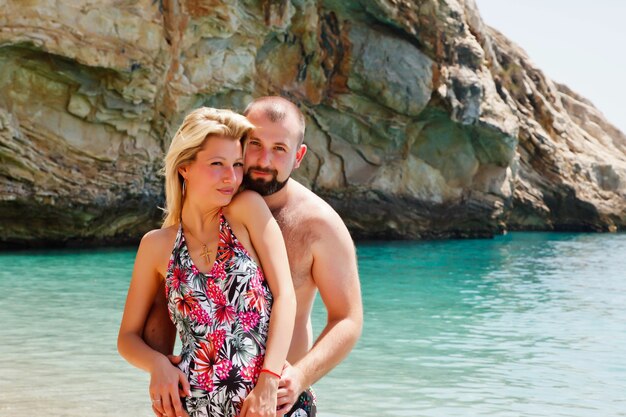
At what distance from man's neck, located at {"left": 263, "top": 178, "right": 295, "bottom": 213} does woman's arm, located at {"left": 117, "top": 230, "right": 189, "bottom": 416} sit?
0.37m

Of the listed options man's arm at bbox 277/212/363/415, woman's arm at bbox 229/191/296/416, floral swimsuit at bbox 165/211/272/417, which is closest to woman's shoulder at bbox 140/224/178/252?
floral swimsuit at bbox 165/211/272/417

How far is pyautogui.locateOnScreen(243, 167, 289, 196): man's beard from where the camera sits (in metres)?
2.78

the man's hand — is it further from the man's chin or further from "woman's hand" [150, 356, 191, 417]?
the man's chin

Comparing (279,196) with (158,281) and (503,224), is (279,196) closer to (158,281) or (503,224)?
(158,281)

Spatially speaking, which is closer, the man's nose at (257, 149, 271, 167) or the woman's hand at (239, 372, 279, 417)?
the woman's hand at (239, 372, 279, 417)

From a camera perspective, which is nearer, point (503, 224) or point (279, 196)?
point (279, 196)

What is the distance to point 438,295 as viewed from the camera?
15.0 m

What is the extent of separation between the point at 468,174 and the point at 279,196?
27043 millimetres

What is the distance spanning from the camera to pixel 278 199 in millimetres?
2891

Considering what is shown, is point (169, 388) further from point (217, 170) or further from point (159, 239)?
point (217, 170)

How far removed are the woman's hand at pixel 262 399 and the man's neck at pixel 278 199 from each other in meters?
0.63

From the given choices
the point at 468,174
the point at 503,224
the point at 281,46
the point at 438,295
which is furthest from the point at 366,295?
the point at 503,224

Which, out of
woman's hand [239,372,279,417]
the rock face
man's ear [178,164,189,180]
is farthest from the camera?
the rock face

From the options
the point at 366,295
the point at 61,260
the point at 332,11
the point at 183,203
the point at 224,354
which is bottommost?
the point at 61,260
